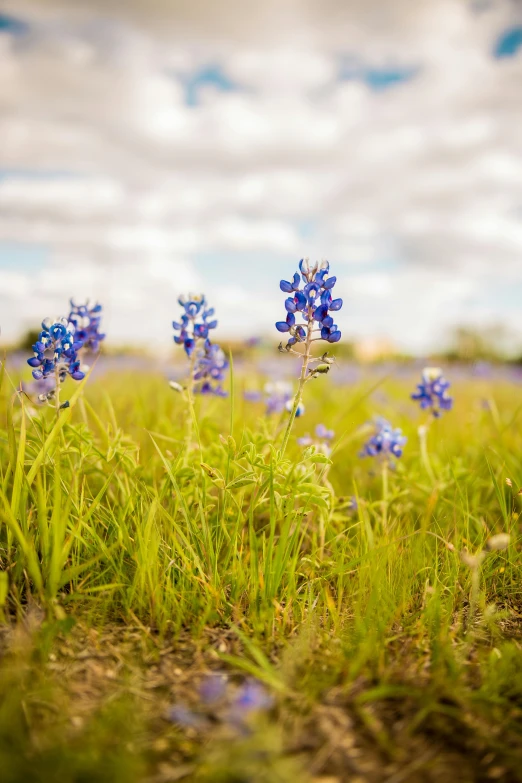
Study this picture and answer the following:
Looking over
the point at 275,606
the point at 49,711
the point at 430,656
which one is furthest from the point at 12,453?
the point at 430,656

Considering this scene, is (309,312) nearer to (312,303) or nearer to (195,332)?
(312,303)

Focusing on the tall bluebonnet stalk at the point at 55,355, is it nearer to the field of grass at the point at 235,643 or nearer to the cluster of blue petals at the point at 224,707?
the field of grass at the point at 235,643

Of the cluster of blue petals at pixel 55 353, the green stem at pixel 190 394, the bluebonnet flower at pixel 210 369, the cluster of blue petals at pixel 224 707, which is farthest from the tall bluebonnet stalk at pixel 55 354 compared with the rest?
the cluster of blue petals at pixel 224 707

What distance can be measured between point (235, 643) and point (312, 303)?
1.45 metres

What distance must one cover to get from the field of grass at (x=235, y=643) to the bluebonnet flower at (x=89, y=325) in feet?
2.17

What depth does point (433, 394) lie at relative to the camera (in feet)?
13.9

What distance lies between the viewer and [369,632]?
2.29 metres

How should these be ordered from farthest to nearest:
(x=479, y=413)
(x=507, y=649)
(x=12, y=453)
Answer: (x=479, y=413), (x=12, y=453), (x=507, y=649)

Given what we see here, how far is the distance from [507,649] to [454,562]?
63cm

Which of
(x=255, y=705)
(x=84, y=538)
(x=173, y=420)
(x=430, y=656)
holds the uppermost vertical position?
(x=173, y=420)

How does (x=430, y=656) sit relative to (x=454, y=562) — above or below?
below

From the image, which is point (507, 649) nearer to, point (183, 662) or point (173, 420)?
point (183, 662)

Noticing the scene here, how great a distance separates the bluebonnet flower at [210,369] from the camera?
3.49 m

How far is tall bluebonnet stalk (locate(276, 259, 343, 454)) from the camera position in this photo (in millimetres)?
2686
